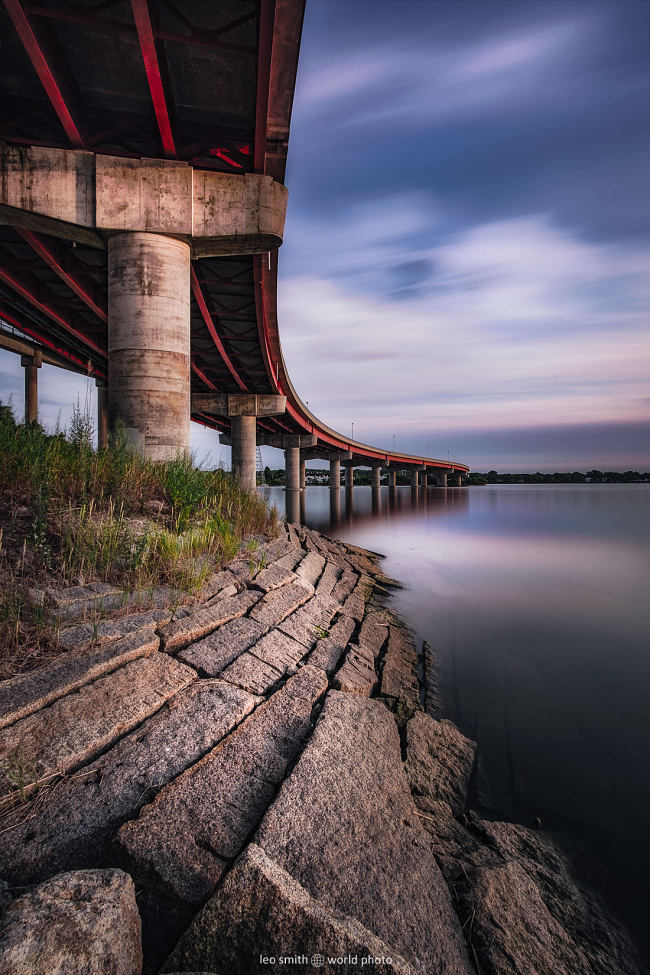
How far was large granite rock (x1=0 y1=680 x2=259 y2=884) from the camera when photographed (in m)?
1.89

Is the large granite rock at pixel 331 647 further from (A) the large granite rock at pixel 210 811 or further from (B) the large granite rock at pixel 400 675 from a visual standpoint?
(A) the large granite rock at pixel 210 811

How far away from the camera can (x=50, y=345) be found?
28.6m

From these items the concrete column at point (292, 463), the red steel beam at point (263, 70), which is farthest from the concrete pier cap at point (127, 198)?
the concrete column at point (292, 463)

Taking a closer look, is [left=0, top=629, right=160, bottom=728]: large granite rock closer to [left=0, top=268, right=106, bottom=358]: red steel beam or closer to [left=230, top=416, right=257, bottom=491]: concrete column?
[left=0, top=268, right=106, bottom=358]: red steel beam

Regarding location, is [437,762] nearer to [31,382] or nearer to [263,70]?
[263,70]

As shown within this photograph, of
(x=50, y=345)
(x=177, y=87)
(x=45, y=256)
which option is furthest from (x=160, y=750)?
(x=50, y=345)

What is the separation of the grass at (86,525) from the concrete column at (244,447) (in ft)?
75.0

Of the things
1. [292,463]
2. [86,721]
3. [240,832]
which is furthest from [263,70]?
[292,463]

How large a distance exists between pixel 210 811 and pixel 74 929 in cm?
80

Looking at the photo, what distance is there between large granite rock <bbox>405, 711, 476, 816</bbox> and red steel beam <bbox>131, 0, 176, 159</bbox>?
10.1m

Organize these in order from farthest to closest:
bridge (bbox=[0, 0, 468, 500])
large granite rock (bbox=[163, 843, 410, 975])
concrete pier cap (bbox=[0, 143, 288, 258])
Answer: concrete pier cap (bbox=[0, 143, 288, 258]) < bridge (bbox=[0, 0, 468, 500]) < large granite rock (bbox=[163, 843, 410, 975])

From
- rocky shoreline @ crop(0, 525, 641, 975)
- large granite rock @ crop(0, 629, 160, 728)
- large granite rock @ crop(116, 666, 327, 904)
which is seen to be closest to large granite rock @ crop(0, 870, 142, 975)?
rocky shoreline @ crop(0, 525, 641, 975)

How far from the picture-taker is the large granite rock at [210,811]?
1.84 m

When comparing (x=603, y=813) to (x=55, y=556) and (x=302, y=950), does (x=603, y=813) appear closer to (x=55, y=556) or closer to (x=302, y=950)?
(x=302, y=950)
